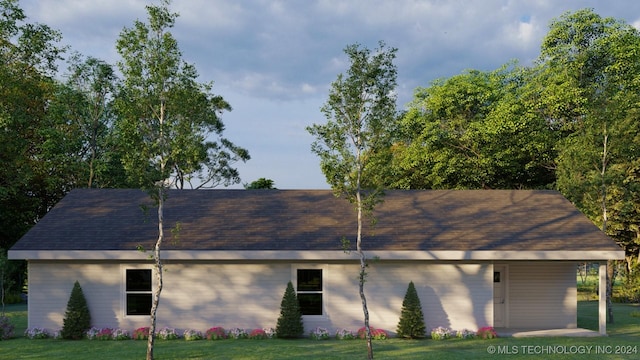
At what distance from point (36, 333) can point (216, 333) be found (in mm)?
5336

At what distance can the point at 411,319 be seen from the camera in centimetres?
1593

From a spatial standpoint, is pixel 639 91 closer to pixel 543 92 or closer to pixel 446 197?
pixel 543 92

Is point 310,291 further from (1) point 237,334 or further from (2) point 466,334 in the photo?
(2) point 466,334

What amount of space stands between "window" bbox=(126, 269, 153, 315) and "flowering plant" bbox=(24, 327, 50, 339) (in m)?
2.46

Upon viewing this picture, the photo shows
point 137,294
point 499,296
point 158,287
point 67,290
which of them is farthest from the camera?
point 499,296

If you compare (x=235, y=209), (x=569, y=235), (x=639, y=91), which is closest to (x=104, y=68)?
(x=235, y=209)

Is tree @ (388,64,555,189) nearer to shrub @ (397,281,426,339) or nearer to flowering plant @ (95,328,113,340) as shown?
shrub @ (397,281,426,339)

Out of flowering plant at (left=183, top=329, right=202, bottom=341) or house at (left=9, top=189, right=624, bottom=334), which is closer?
flowering plant at (left=183, top=329, right=202, bottom=341)

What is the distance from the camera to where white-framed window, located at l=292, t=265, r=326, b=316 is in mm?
16625

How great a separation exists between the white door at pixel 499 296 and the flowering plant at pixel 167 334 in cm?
1030

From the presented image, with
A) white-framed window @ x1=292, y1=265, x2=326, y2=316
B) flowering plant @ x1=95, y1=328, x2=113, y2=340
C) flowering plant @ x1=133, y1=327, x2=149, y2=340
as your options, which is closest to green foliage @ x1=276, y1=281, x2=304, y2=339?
white-framed window @ x1=292, y1=265, x2=326, y2=316

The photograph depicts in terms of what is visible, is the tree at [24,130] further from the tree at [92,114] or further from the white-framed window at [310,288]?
the white-framed window at [310,288]

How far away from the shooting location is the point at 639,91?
106ft

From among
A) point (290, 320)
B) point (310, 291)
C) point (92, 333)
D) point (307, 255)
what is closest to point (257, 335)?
point (290, 320)
